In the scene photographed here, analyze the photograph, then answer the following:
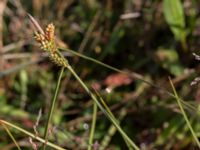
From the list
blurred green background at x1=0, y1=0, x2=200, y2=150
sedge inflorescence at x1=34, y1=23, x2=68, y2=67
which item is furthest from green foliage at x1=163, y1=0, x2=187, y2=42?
sedge inflorescence at x1=34, y1=23, x2=68, y2=67

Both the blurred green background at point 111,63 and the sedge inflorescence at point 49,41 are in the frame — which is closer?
the sedge inflorescence at point 49,41

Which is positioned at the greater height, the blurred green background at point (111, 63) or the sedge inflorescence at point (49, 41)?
the sedge inflorescence at point (49, 41)

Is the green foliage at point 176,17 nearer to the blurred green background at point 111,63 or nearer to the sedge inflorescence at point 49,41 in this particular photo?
the blurred green background at point 111,63

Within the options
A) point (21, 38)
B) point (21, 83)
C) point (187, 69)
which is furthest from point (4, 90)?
point (187, 69)

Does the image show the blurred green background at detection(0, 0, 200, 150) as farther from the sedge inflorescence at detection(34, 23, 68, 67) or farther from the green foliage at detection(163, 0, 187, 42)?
the sedge inflorescence at detection(34, 23, 68, 67)

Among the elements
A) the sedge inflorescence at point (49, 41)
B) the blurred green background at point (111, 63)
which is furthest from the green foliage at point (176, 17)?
the sedge inflorescence at point (49, 41)

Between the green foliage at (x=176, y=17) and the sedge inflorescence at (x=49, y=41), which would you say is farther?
the green foliage at (x=176, y=17)

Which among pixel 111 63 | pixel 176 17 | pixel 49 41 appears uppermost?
pixel 49 41


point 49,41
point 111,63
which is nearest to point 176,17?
point 111,63

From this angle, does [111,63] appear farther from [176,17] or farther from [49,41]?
[49,41]
